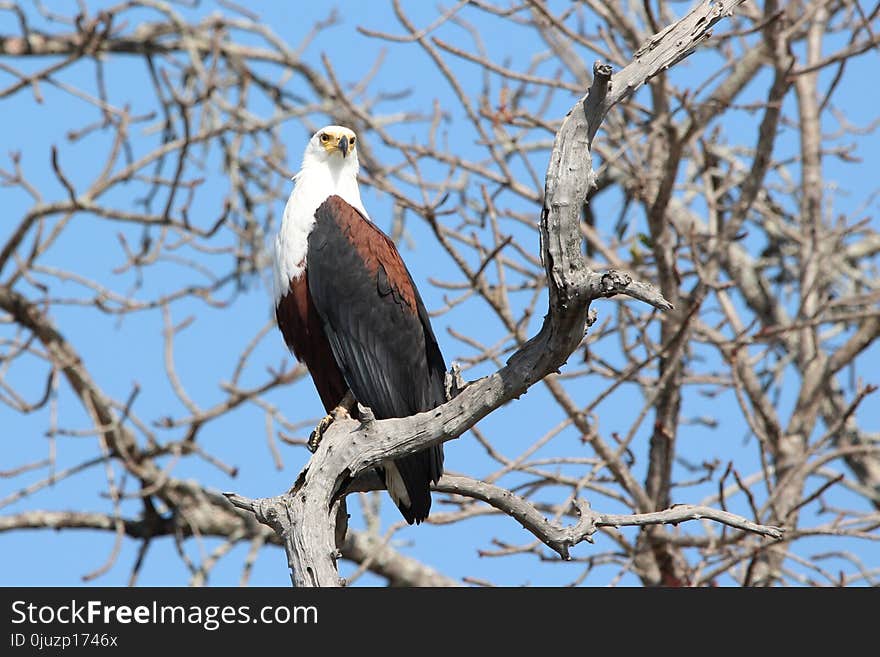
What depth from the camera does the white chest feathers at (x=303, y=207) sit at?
16.1ft

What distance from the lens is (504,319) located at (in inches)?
232

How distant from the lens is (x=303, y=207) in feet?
16.9

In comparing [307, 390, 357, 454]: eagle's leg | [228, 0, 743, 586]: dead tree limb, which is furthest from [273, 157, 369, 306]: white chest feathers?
[228, 0, 743, 586]: dead tree limb

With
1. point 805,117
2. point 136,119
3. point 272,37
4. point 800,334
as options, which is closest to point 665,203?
point 800,334

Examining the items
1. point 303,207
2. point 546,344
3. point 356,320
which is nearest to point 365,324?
point 356,320

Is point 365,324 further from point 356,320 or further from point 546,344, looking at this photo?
point 546,344

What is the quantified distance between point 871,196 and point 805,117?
758 mm

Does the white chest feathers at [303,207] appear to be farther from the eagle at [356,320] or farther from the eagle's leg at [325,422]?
the eagle's leg at [325,422]

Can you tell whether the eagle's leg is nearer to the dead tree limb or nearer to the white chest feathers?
the white chest feathers

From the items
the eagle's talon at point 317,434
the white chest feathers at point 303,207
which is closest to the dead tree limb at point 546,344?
the eagle's talon at point 317,434

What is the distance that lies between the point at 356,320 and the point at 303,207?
620mm

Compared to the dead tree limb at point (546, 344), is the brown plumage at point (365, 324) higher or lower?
higher

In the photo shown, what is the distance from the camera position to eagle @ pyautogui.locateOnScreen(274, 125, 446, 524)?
15.6 feet
